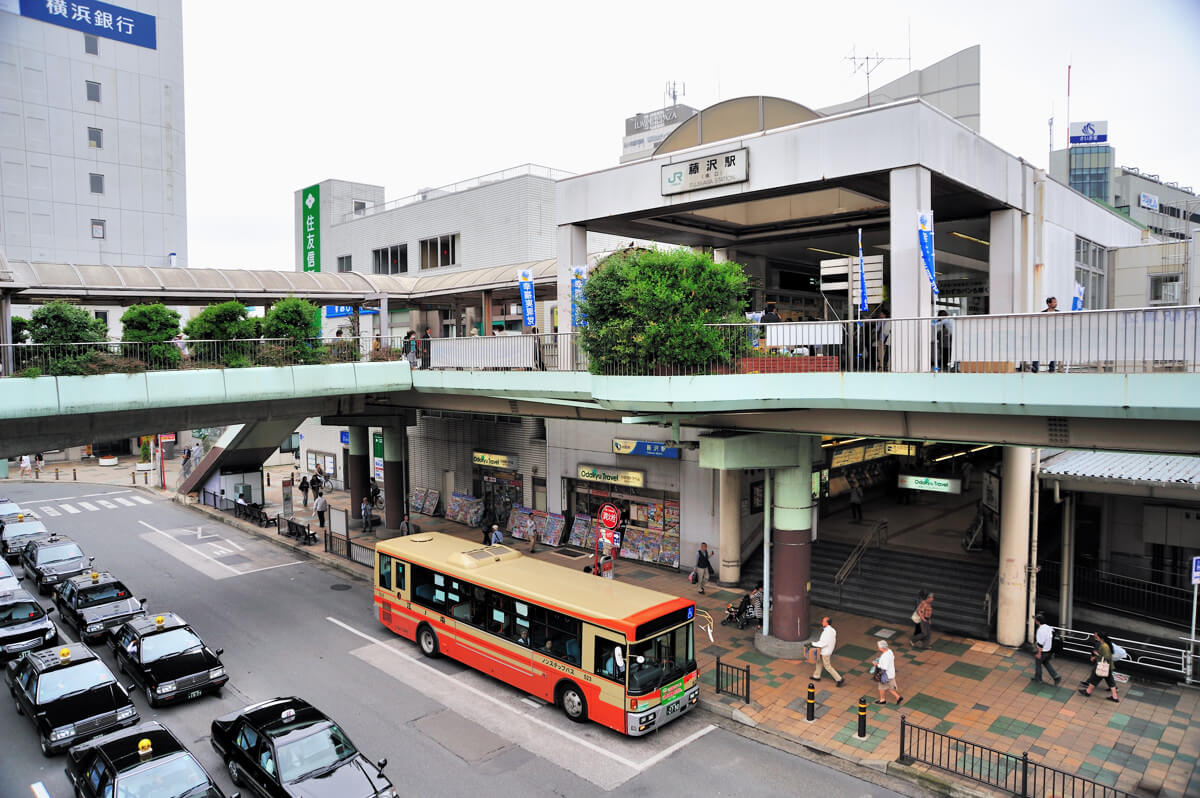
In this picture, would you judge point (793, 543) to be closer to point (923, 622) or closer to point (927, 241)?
point (923, 622)

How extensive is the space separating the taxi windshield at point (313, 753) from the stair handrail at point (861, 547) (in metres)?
14.0

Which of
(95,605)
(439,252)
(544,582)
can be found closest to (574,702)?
(544,582)

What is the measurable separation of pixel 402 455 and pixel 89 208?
36815mm

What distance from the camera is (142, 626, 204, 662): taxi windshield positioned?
1515cm

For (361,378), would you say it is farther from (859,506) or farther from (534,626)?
(859,506)

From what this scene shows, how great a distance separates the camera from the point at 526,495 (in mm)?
28547

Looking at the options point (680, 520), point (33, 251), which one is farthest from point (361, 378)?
point (33, 251)

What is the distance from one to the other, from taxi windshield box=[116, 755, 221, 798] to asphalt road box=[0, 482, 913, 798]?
1.69 meters

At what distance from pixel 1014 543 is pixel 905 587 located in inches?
146

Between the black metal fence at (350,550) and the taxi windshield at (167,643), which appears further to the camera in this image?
the black metal fence at (350,550)

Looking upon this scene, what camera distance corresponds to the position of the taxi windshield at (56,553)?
76.0 ft

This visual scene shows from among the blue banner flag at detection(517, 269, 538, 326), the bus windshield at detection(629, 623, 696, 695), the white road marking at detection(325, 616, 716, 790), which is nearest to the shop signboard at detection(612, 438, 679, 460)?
the blue banner flag at detection(517, 269, 538, 326)

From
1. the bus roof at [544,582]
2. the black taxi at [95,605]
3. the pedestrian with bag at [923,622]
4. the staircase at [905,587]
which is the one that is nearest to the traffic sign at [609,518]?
the bus roof at [544,582]

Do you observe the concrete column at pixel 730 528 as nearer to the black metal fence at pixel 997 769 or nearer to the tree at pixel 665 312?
the tree at pixel 665 312
